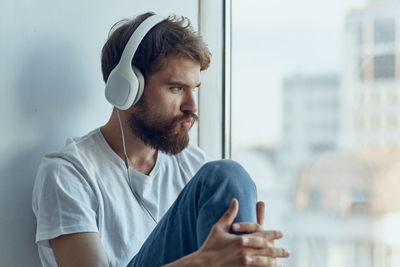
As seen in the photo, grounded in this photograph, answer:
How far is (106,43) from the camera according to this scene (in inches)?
51.0

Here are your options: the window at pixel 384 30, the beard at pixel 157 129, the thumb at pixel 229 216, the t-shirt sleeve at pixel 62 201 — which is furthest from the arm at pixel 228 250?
the window at pixel 384 30

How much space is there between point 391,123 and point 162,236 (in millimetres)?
693

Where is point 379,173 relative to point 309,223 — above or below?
above

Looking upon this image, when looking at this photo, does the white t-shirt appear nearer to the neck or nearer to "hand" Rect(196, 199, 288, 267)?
the neck

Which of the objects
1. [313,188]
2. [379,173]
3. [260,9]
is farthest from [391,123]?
[260,9]

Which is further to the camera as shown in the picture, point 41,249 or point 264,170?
point 264,170

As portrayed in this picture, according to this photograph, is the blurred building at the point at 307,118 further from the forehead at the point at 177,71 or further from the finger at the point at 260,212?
the finger at the point at 260,212

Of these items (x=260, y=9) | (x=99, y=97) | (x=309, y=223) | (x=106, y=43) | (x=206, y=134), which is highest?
(x=260, y=9)

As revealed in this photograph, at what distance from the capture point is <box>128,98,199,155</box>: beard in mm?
1263

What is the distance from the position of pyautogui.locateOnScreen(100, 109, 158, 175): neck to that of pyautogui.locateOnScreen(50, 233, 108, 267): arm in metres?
0.27

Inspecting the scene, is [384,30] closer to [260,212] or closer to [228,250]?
[260,212]

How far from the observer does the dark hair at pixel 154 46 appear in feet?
4.13

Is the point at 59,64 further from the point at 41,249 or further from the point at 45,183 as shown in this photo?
the point at 41,249

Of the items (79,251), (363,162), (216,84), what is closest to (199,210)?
(79,251)
